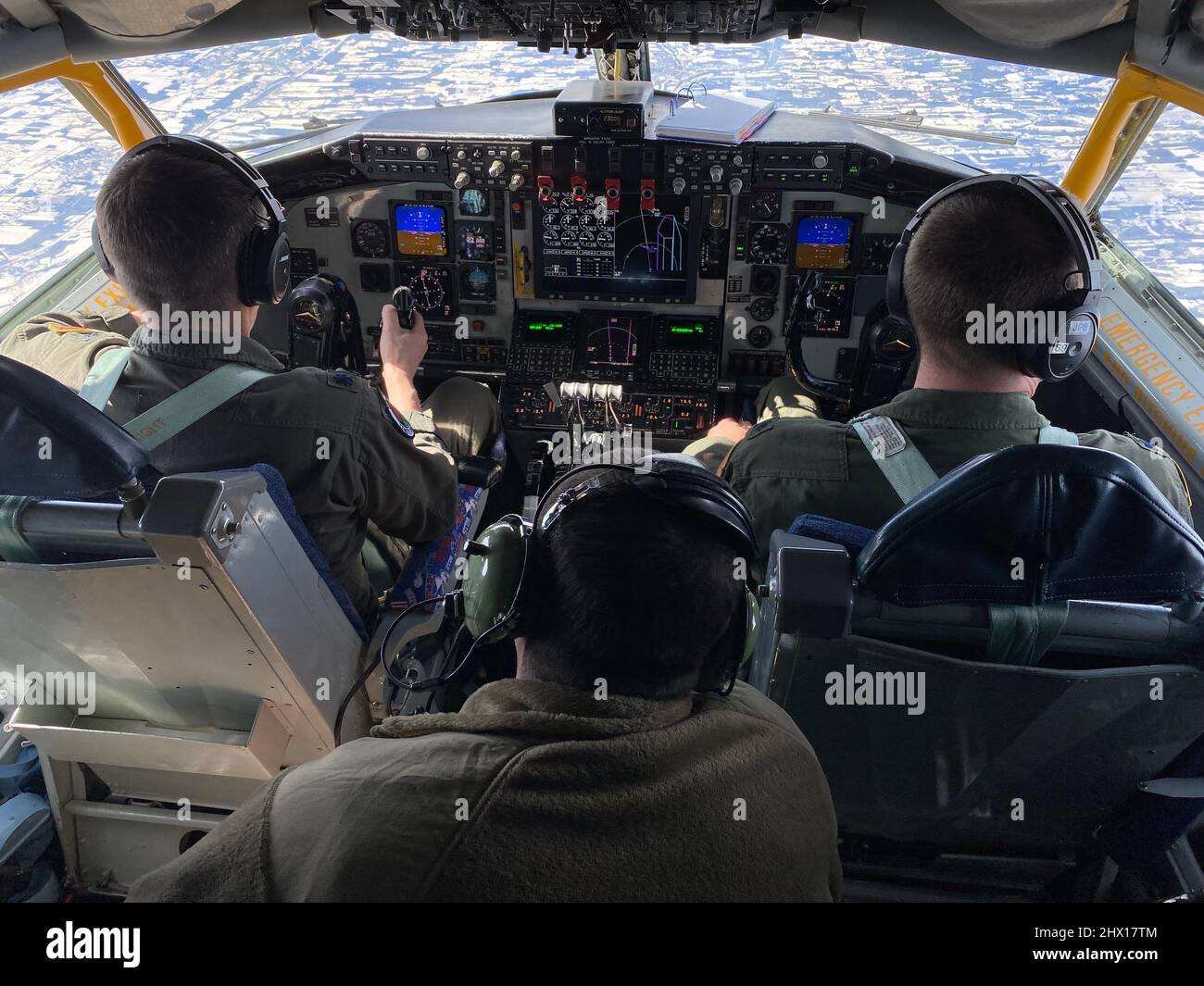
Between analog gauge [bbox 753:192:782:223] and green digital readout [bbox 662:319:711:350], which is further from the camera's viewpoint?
green digital readout [bbox 662:319:711:350]

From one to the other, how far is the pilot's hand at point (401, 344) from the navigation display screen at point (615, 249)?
798 mm

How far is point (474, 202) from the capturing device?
299 centimetres

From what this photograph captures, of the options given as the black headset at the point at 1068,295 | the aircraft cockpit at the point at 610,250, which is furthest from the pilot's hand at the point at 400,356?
the black headset at the point at 1068,295

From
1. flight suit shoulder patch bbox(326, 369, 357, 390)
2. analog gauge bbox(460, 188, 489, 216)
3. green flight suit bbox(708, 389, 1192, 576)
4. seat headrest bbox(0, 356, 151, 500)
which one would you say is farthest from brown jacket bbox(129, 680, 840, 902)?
analog gauge bbox(460, 188, 489, 216)

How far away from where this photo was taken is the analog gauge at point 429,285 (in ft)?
10.4

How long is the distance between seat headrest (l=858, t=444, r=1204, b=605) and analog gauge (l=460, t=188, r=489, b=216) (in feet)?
7.98

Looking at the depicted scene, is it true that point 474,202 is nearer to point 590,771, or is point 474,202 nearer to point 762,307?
point 762,307

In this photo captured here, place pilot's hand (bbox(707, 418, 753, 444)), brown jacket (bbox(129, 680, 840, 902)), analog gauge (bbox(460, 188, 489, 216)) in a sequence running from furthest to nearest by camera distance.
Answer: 1. analog gauge (bbox(460, 188, 489, 216))
2. pilot's hand (bbox(707, 418, 753, 444))
3. brown jacket (bbox(129, 680, 840, 902))

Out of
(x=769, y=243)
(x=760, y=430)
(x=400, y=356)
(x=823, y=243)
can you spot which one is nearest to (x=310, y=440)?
(x=760, y=430)

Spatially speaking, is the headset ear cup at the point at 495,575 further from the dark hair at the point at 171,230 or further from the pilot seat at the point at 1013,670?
the dark hair at the point at 171,230

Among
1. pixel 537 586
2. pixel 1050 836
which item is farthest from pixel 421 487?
pixel 1050 836

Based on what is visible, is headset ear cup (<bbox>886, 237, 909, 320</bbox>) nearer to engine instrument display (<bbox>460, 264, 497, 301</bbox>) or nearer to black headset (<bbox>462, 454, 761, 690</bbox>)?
black headset (<bbox>462, 454, 761, 690</bbox>)

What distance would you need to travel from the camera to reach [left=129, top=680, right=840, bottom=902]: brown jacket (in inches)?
25.5

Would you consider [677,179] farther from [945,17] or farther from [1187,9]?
[1187,9]
